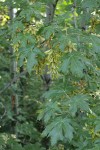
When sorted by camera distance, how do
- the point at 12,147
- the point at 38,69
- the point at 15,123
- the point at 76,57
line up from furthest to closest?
1. the point at 15,123
2. the point at 12,147
3. the point at 38,69
4. the point at 76,57

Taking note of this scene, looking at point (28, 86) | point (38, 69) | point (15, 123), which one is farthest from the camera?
point (28, 86)

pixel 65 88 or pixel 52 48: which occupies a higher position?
pixel 52 48

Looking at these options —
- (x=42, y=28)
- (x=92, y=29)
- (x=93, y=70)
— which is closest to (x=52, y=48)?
(x=42, y=28)

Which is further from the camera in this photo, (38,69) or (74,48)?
(38,69)

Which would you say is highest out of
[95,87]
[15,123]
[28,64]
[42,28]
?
[42,28]

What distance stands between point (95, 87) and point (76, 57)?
0.38m

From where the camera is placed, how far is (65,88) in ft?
8.57

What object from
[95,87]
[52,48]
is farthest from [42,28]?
[95,87]

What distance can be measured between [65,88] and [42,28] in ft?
1.63

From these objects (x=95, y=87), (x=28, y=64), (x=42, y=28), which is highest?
(x=42, y=28)

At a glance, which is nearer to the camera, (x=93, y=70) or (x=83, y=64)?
(x=83, y=64)

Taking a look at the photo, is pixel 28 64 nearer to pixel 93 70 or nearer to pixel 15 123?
pixel 93 70

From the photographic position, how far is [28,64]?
2.62 meters

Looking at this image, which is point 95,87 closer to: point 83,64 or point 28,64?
point 83,64
